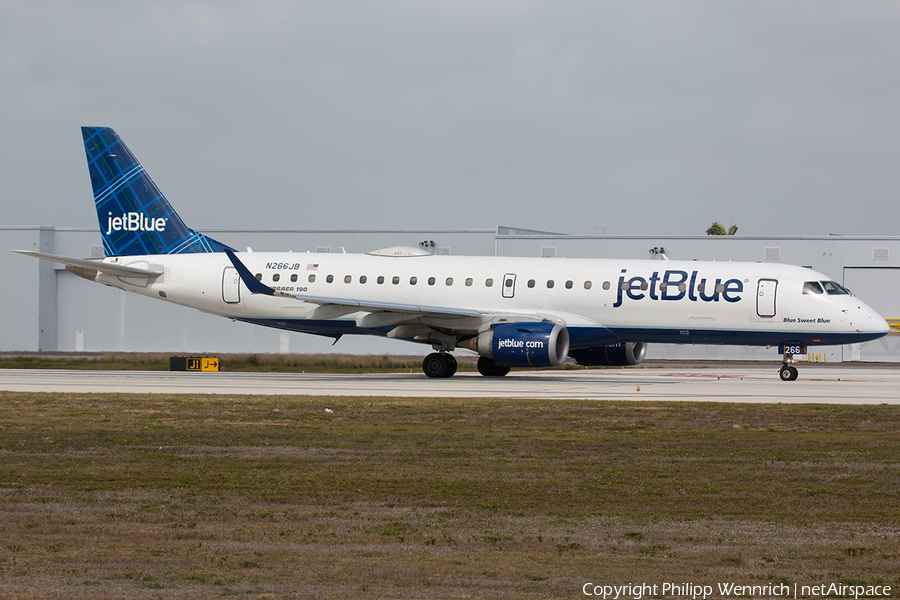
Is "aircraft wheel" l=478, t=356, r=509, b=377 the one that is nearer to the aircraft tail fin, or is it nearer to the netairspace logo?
the aircraft tail fin

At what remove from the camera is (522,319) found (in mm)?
30922

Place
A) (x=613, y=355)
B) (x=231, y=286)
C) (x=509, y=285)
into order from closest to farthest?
(x=509, y=285), (x=613, y=355), (x=231, y=286)

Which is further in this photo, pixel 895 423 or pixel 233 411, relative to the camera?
pixel 233 411

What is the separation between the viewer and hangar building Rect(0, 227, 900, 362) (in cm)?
5284

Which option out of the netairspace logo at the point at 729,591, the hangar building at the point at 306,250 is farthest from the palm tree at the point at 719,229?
the netairspace logo at the point at 729,591

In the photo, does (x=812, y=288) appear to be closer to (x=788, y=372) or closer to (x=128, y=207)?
(x=788, y=372)

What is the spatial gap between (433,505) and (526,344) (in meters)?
18.7

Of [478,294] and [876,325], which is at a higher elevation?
[478,294]

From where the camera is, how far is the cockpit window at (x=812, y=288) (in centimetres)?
2962

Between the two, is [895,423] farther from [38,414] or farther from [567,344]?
[38,414]

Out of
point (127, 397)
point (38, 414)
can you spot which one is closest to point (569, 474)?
point (38, 414)

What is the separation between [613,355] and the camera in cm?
3281

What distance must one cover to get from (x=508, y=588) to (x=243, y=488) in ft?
15.8

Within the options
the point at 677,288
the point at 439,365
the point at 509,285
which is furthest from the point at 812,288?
the point at 439,365
